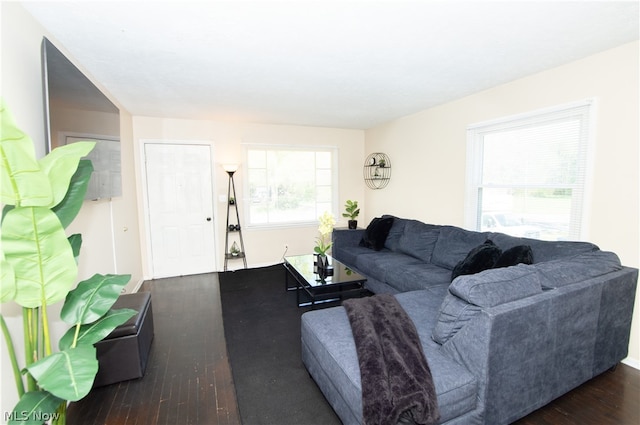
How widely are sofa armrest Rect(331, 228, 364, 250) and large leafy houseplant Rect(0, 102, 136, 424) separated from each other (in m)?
3.46

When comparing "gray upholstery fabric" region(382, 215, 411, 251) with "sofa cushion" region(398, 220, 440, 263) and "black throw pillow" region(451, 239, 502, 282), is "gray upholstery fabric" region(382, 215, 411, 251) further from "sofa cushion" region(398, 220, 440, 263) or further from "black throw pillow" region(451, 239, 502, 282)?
"black throw pillow" region(451, 239, 502, 282)

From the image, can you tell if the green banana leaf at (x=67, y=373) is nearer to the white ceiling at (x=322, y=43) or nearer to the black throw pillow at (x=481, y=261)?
the white ceiling at (x=322, y=43)

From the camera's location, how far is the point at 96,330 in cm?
139

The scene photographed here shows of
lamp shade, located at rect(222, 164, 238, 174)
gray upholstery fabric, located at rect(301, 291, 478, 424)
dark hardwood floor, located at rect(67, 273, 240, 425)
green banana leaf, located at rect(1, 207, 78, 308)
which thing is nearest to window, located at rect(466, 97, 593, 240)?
gray upholstery fabric, located at rect(301, 291, 478, 424)

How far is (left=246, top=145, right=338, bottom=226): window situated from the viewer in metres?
4.98

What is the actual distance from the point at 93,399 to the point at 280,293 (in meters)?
2.08

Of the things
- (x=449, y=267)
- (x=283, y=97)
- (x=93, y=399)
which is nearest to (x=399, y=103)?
(x=283, y=97)

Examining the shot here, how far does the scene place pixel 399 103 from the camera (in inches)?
148

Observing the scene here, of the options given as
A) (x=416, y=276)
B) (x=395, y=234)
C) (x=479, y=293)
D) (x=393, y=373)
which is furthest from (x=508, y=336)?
(x=395, y=234)

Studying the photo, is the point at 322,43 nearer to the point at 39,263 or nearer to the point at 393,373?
the point at 39,263

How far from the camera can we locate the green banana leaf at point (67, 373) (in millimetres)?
1071

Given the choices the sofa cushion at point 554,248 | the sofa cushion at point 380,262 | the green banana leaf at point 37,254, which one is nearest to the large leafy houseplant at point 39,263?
the green banana leaf at point 37,254

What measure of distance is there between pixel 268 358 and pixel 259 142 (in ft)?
11.4

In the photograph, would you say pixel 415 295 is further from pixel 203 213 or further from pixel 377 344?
pixel 203 213
